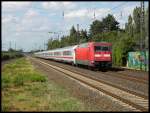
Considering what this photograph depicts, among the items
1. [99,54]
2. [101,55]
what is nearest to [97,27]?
[101,55]

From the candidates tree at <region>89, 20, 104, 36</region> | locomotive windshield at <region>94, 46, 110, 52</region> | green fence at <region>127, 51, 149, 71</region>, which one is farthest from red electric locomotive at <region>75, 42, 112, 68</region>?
tree at <region>89, 20, 104, 36</region>

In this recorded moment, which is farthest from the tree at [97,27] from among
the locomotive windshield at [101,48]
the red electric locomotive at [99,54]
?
the locomotive windshield at [101,48]

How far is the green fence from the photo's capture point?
44.4 meters

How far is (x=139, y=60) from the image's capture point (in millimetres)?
46844

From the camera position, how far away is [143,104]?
15.6 metres

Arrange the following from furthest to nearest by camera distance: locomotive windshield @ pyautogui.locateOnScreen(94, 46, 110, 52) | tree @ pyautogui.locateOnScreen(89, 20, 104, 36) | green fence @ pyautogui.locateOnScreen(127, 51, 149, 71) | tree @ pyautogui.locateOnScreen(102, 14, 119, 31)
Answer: tree @ pyautogui.locateOnScreen(89, 20, 104, 36)
tree @ pyautogui.locateOnScreen(102, 14, 119, 31)
green fence @ pyautogui.locateOnScreen(127, 51, 149, 71)
locomotive windshield @ pyautogui.locateOnScreen(94, 46, 110, 52)

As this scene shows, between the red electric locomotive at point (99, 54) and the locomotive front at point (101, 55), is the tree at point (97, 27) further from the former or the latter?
the locomotive front at point (101, 55)

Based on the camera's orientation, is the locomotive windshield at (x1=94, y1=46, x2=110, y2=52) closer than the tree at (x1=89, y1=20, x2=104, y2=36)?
Yes

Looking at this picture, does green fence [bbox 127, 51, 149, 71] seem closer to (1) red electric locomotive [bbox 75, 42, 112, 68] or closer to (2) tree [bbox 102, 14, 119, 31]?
(1) red electric locomotive [bbox 75, 42, 112, 68]

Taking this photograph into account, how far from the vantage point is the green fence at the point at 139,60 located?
44.4 meters

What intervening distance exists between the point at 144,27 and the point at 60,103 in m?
33.7

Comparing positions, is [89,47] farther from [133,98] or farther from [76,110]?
[76,110]

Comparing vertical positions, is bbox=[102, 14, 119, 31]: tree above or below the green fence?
above

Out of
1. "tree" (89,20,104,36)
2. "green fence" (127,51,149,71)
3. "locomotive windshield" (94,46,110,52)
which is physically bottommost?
"green fence" (127,51,149,71)
